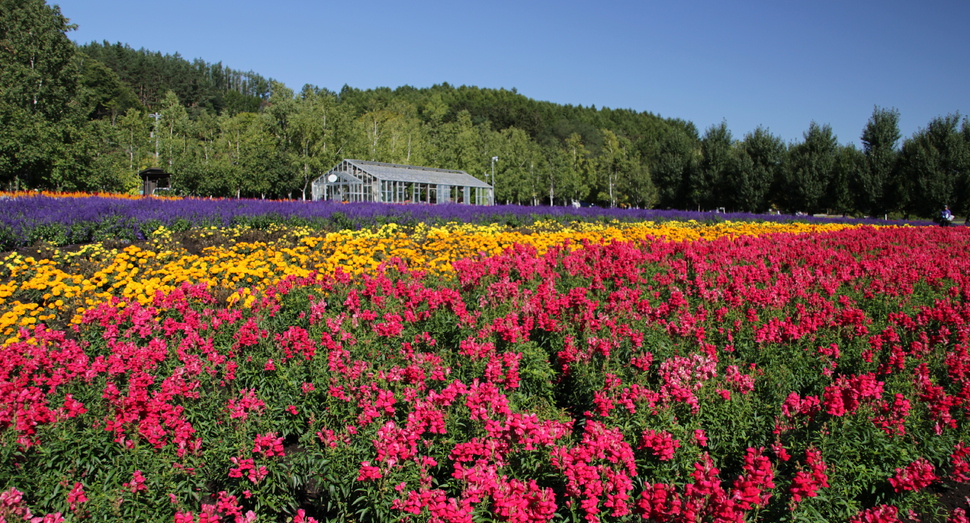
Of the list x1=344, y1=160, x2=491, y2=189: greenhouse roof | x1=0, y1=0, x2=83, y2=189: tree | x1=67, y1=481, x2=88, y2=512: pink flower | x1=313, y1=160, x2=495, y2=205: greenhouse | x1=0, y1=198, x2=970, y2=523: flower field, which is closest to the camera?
x1=67, y1=481, x2=88, y2=512: pink flower

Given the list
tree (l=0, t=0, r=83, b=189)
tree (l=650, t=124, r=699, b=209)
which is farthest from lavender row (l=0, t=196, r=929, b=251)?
Result: tree (l=650, t=124, r=699, b=209)

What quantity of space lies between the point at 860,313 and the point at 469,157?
5691 cm

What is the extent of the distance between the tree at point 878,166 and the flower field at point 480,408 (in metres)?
32.5

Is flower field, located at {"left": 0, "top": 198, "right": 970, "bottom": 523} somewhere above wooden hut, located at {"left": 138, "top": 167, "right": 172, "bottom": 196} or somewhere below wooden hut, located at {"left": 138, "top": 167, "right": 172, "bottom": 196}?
below

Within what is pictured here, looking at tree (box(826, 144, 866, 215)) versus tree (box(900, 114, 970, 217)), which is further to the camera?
tree (box(826, 144, 866, 215))

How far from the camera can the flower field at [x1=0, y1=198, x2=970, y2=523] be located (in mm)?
2711

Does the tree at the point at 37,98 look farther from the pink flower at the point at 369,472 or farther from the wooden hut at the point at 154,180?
the pink flower at the point at 369,472

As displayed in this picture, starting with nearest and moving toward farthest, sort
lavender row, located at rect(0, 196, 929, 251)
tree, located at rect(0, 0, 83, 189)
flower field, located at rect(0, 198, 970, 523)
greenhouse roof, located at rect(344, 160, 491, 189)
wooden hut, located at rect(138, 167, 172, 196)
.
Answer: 1. flower field, located at rect(0, 198, 970, 523)
2. lavender row, located at rect(0, 196, 929, 251)
3. tree, located at rect(0, 0, 83, 189)
4. greenhouse roof, located at rect(344, 160, 491, 189)
5. wooden hut, located at rect(138, 167, 172, 196)

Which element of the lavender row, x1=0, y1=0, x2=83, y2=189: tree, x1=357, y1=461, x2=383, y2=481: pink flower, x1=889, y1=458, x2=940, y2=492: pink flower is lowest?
x1=889, y1=458, x2=940, y2=492: pink flower

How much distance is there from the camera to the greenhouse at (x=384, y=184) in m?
37.7

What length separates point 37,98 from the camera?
35.8 meters

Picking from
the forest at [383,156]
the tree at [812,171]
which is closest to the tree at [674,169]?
the forest at [383,156]

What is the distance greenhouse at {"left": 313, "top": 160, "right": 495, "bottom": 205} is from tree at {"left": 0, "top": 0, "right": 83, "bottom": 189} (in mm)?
14716

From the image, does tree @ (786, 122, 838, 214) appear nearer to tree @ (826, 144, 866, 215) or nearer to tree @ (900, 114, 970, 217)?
tree @ (826, 144, 866, 215)
